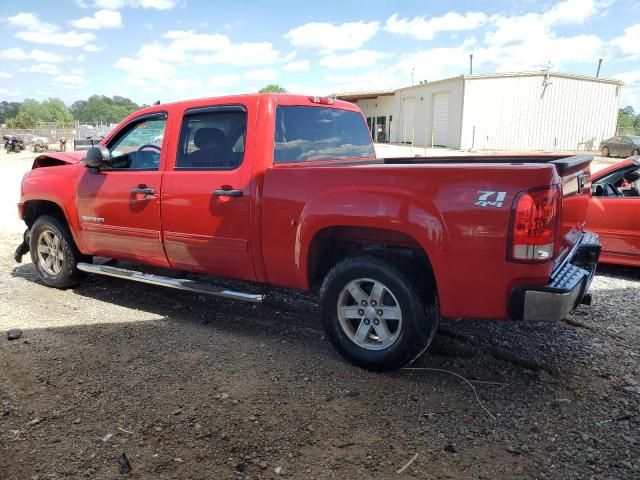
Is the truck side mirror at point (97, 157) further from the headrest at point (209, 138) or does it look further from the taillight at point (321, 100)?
the taillight at point (321, 100)

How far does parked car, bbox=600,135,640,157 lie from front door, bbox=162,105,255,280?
25.8 metres

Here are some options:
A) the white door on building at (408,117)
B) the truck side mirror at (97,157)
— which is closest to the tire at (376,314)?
the truck side mirror at (97,157)

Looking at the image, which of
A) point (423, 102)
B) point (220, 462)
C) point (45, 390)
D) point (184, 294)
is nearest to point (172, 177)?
point (184, 294)

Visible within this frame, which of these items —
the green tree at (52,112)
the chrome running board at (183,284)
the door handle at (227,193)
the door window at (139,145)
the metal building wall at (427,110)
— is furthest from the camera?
the green tree at (52,112)

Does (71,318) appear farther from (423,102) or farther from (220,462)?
(423,102)

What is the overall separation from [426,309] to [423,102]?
3237 centimetres

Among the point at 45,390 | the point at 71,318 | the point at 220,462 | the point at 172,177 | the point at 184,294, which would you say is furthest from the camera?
the point at 184,294

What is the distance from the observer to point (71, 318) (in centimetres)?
466

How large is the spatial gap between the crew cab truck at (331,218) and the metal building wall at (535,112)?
86.1 ft

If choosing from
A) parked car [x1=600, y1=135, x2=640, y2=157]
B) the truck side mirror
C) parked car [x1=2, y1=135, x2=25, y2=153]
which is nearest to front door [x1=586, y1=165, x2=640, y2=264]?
the truck side mirror

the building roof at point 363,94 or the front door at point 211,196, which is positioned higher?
the building roof at point 363,94

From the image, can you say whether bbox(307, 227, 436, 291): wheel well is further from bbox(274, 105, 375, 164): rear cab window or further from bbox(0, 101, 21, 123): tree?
bbox(0, 101, 21, 123): tree

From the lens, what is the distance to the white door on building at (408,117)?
35184mm

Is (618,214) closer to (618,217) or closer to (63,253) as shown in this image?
(618,217)
